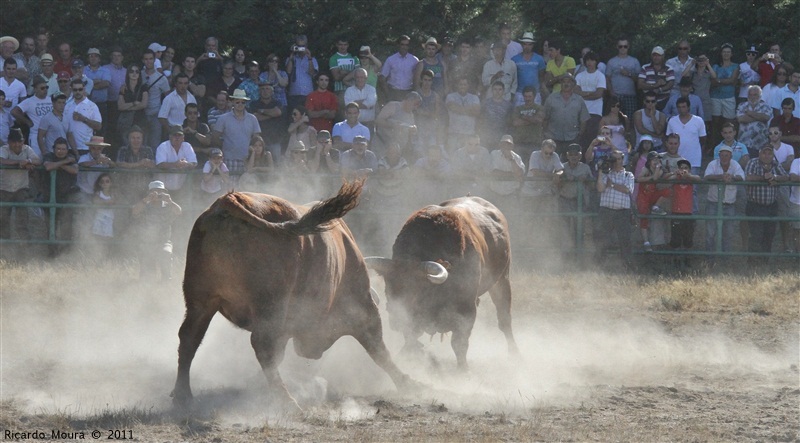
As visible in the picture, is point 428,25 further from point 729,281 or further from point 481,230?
point 481,230

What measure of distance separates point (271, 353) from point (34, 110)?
9.14 metres

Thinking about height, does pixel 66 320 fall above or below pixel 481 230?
below

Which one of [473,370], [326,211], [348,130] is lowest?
[473,370]

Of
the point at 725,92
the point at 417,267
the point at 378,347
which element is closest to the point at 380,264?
the point at 417,267

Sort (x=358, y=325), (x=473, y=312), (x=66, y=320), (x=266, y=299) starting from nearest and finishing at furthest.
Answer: (x=266, y=299), (x=358, y=325), (x=473, y=312), (x=66, y=320)

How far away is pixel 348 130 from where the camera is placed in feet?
48.2

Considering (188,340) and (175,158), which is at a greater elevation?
(175,158)

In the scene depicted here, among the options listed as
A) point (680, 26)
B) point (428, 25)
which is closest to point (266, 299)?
point (428, 25)

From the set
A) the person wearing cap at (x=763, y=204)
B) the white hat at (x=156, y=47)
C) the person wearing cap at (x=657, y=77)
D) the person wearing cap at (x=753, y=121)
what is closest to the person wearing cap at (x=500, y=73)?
the person wearing cap at (x=657, y=77)

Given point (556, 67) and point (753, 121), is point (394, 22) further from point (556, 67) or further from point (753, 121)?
point (753, 121)

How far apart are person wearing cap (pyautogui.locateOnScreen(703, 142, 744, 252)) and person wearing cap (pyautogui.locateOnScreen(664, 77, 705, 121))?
1.22 metres

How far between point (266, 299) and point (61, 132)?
860 cm

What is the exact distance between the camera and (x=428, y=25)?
16.9m

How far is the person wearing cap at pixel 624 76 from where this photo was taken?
1588 cm
